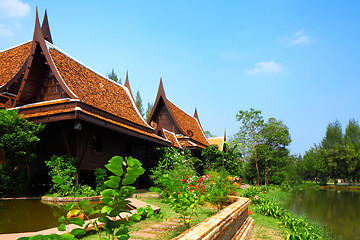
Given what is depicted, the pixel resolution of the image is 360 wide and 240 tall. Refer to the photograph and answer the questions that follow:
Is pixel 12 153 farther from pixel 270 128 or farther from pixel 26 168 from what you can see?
pixel 270 128

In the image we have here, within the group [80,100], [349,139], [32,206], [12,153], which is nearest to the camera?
[32,206]

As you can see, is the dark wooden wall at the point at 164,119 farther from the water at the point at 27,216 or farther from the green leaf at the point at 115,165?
the green leaf at the point at 115,165

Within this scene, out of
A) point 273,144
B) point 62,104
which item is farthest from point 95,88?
point 273,144

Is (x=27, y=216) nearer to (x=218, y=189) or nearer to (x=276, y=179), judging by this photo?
(x=218, y=189)

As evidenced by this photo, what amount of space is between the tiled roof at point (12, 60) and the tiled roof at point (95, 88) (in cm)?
194

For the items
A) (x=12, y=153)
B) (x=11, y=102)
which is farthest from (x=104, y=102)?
(x=12, y=153)

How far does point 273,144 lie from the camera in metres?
32.7

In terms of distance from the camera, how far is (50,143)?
8.85 m

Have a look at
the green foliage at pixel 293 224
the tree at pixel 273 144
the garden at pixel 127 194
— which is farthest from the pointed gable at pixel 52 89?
the tree at pixel 273 144

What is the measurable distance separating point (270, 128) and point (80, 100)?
2741cm

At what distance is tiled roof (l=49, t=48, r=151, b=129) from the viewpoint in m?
9.43

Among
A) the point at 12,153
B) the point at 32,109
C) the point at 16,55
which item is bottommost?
the point at 12,153

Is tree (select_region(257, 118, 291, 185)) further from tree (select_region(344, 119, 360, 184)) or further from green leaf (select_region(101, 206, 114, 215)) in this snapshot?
green leaf (select_region(101, 206, 114, 215))

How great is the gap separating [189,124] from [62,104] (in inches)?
520
